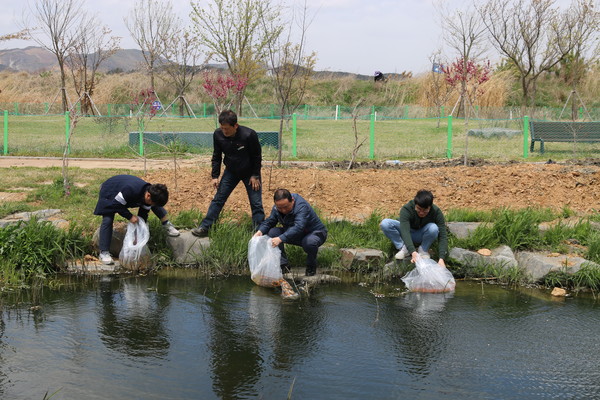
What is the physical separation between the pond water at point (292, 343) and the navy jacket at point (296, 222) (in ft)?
2.02

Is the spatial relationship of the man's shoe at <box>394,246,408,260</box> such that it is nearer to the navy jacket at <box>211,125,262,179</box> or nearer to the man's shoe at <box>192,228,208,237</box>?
the navy jacket at <box>211,125,262,179</box>

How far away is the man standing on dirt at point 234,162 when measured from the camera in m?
6.96

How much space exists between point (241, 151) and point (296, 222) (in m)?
1.19

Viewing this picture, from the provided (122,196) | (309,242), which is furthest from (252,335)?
(122,196)

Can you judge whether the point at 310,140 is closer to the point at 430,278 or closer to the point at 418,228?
the point at 418,228

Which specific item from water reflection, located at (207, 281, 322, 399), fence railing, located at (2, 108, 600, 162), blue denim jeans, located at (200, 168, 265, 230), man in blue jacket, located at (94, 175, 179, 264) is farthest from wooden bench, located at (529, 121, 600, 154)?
man in blue jacket, located at (94, 175, 179, 264)

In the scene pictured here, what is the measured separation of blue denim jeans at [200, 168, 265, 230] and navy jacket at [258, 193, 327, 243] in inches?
29.4

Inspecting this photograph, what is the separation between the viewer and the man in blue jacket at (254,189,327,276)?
626cm

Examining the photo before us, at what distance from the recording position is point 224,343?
5035 millimetres

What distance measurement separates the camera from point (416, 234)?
686 centimetres

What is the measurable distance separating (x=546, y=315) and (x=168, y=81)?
38.1 metres

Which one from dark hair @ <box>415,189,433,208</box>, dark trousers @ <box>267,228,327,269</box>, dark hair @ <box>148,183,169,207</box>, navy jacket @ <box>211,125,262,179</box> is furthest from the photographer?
navy jacket @ <box>211,125,262,179</box>

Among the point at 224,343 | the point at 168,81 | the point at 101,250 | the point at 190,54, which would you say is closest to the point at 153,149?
the point at 101,250

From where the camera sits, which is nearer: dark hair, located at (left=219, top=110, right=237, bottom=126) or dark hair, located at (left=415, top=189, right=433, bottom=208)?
dark hair, located at (left=415, top=189, right=433, bottom=208)
